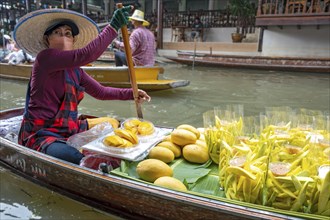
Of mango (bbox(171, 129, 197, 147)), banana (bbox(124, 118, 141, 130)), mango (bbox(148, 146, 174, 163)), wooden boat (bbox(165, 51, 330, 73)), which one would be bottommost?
mango (bbox(148, 146, 174, 163))

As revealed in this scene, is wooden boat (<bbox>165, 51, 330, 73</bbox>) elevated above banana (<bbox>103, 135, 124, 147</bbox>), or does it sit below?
above

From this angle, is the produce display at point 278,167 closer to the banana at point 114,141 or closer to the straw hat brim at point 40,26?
the banana at point 114,141

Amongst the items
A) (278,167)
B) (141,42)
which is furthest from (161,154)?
(141,42)

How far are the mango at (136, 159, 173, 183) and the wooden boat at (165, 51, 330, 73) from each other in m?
8.54

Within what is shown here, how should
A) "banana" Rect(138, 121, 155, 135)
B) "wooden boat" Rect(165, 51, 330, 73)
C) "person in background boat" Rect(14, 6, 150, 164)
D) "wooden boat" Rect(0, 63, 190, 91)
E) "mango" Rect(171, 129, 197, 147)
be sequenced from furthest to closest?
"wooden boat" Rect(165, 51, 330, 73)
"wooden boat" Rect(0, 63, 190, 91)
"banana" Rect(138, 121, 155, 135)
"mango" Rect(171, 129, 197, 147)
"person in background boat" Rect(14, 6, 150, 164)

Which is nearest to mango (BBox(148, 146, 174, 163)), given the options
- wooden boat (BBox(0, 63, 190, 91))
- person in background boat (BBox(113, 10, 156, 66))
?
wooden boat (BBox(0, 63, 190, 91))

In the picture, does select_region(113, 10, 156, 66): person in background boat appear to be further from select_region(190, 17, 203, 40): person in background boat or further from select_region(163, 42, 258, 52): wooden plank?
select_region(190, 17, 203, 40): person in background boat

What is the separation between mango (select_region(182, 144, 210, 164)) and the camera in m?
1.99

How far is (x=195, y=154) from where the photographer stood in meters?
1.99

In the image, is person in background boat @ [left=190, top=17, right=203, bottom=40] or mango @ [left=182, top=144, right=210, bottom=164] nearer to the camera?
mango @ [left=182, top=144, right=210, bottom=164]

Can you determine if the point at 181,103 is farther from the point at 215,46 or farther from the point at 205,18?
the point at 205,18

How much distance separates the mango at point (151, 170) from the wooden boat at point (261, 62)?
854 cm

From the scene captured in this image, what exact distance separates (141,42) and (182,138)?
3407 mm

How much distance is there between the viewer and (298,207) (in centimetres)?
133
